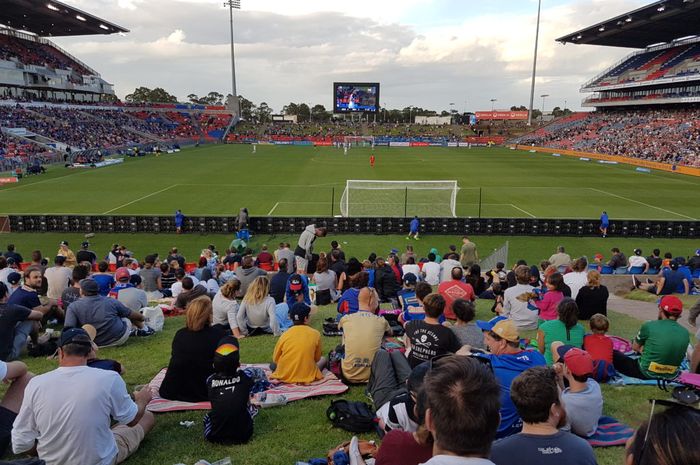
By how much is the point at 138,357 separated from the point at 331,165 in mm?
48410

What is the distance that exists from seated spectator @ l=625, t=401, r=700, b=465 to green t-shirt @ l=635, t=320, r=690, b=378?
5420mm

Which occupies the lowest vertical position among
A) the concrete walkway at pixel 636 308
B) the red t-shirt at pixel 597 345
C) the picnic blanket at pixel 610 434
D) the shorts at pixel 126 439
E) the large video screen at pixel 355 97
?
the concrete walkway at pixel 636 308

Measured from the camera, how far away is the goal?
28.0m

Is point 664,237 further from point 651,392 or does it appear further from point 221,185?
point 221,185

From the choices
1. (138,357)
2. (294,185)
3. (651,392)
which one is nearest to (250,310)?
(138,357)

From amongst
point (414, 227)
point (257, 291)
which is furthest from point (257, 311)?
point (414, 227)

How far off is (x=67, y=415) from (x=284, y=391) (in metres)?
2.74

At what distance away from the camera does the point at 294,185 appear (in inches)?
1554

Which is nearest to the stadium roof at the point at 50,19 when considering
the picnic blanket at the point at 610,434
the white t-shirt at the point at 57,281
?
the white t-shirt at the point at 57,281

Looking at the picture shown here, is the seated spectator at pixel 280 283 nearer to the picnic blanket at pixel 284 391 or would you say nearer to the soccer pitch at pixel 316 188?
the picnic blanket at pixel 284 391

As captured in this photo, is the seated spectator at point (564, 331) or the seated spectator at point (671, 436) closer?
the seated spectator at point (671, 436)

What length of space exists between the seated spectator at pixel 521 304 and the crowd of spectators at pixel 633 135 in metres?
53.7

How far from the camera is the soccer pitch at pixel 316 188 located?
1182 inches

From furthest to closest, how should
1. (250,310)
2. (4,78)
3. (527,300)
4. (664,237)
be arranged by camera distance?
(4,78), (664,237), (527,300), (250,310)
